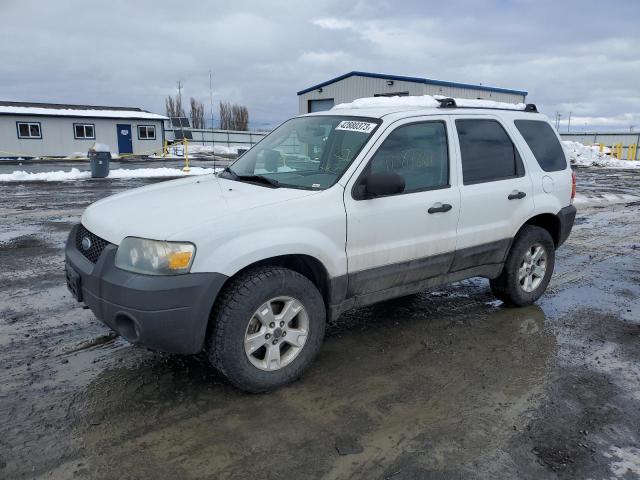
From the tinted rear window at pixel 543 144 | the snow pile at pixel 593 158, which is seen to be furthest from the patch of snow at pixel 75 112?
the tinted rear window at pixel 543 144

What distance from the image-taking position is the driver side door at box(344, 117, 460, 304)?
12.1 feet

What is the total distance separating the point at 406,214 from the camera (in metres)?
3.90

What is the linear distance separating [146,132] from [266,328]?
3413cm

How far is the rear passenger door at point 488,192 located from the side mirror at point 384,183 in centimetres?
95

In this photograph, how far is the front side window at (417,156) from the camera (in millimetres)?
3908

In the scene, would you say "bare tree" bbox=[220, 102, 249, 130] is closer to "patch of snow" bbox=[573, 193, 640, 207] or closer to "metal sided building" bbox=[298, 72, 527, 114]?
"metal sided building" bbox=[298, 72, 527, 114]

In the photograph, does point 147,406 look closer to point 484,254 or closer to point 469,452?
point 469,452


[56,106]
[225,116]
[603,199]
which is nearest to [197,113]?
[225,116]

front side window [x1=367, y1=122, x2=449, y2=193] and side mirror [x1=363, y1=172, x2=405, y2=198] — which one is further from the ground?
front side window [x1=367, y1=122, x2=449, y2=193]

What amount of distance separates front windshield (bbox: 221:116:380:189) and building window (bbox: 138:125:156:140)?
3218cm

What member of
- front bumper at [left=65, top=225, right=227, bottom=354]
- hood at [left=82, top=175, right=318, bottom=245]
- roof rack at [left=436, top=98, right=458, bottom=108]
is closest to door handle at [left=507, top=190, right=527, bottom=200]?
roof rack at [left=436, top=98, right=458, bottom=108]

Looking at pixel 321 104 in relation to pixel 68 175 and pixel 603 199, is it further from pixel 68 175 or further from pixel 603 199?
pixel 603 199

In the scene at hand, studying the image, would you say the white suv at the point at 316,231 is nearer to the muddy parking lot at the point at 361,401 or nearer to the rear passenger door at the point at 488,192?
the rear passenger door at the point at 488,192

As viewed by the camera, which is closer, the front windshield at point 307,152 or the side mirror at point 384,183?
the side mirror at point 384,183
